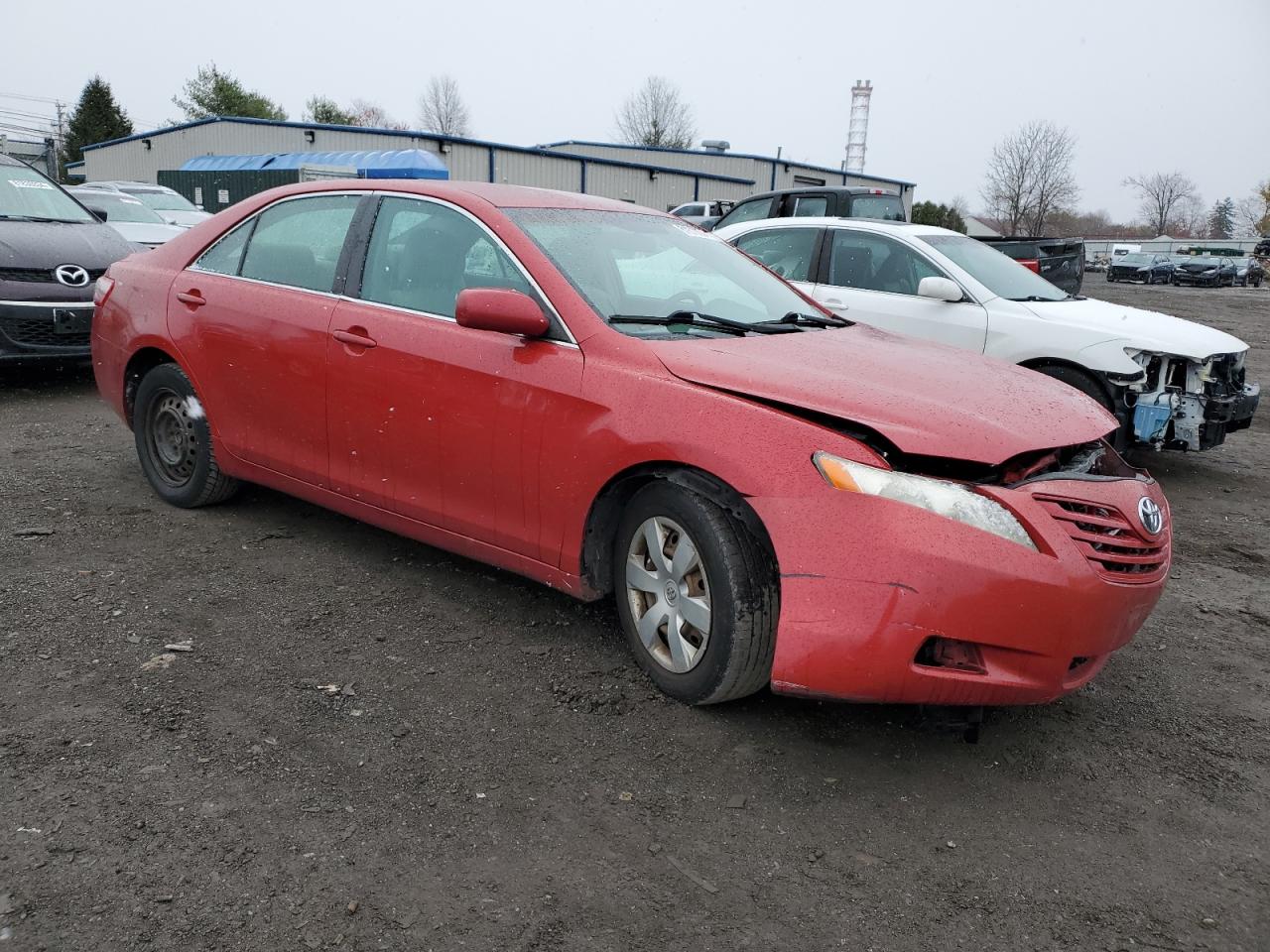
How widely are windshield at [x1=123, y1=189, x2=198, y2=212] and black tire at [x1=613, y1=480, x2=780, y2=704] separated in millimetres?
17409

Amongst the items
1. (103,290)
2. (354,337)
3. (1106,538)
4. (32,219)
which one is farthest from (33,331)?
(1106,538)

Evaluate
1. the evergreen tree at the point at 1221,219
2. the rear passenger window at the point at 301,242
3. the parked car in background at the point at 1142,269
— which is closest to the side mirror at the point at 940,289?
the rear passenger window at the point at 301,242

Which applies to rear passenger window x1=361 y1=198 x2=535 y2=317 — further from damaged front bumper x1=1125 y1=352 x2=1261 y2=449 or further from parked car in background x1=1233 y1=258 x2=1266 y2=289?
parked car in background x1=1233 y1=258 x2=1266 y2=289

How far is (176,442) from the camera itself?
15.9 ft

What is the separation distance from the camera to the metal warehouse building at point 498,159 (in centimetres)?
3250

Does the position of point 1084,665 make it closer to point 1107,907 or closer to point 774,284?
point 1107,907

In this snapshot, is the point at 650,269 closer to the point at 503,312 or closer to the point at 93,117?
the point at 503,312

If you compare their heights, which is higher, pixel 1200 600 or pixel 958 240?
pixel 958 240

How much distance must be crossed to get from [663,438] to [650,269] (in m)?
1.02

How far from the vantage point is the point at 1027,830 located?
264 centimetres

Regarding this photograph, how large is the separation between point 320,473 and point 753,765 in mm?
2215

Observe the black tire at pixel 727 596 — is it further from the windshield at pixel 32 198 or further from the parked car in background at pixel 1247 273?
the parked car in background at pixel 1247 273

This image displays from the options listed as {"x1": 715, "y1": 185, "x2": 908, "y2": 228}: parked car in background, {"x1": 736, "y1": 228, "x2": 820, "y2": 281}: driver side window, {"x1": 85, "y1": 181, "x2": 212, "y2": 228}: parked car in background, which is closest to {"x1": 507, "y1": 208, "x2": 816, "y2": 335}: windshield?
{"x1": 736, "y1": 228, "x2": 820, "y2": 281}: driver side window

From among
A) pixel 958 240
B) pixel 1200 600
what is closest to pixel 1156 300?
pixel 958 240
